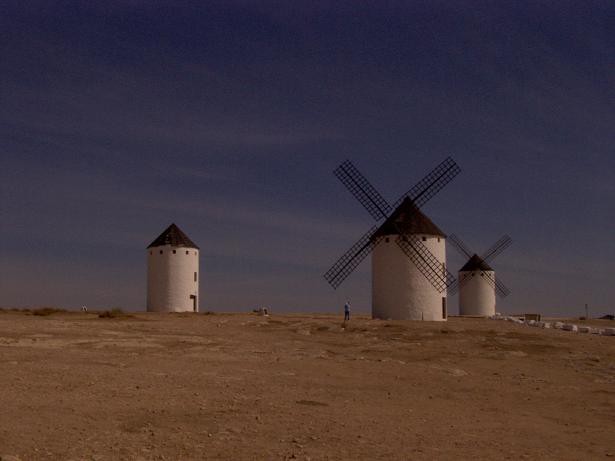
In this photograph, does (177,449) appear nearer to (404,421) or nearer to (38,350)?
(404,421)

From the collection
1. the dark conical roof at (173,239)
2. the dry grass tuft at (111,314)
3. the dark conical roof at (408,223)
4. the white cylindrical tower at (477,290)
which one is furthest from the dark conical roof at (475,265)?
the dry grass tuft at (111,314)

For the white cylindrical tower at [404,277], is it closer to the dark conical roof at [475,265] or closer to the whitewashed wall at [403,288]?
the whitewashed wall at [403,288]

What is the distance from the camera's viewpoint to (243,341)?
65.3 ft

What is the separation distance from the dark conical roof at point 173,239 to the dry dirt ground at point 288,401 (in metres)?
26.5

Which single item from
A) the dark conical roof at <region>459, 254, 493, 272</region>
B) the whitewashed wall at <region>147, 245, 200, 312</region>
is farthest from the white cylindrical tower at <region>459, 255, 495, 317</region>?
the whitewashed wall at <region>147, 245, 200, 312</region>

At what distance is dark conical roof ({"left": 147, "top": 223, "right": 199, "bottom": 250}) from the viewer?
45531mm

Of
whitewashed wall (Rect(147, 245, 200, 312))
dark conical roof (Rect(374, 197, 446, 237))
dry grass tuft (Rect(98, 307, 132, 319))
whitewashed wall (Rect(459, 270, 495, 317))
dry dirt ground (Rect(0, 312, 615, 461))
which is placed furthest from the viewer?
whitewashed wall (Rect(459, 270, 495, 317))

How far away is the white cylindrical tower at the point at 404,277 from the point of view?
3644cm

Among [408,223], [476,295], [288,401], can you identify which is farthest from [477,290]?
[288,401]

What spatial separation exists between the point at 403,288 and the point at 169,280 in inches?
699

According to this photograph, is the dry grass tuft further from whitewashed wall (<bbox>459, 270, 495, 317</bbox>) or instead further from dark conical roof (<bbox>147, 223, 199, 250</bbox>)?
whitewashed wall (<bbox>459, 270, 495, 317</bbox>)

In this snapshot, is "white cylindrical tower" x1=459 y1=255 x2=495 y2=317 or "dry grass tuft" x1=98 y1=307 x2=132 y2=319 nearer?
"dry grass tuft" x1=98 y1=307 x2=132 y2=319

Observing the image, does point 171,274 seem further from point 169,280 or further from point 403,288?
point 403,288

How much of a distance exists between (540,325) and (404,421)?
3138 centimetres
